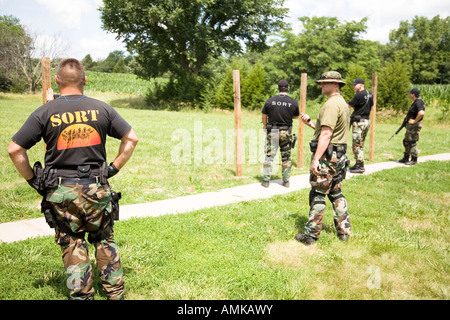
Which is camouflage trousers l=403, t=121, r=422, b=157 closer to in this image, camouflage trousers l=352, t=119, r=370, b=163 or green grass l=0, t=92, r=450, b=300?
camouflage trousers l=352, t=119, r=370, b=163

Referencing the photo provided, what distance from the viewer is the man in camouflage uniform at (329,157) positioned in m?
4.49

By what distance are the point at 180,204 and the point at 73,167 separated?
3.58 metres

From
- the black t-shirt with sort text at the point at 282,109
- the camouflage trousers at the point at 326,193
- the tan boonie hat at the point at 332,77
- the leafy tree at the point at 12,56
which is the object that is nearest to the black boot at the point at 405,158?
the black t-shirt with sort text at the point at 282,109

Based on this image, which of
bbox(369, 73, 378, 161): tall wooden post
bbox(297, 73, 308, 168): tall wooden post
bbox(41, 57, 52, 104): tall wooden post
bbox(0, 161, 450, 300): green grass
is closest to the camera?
bbox(0, 161, 450, 300): green grass

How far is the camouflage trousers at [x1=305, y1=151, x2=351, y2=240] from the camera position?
4.58m

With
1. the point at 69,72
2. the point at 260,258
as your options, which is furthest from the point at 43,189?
the point at 260,258

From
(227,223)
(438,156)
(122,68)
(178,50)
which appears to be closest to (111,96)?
(178,50)

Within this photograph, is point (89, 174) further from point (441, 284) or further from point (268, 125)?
point (268, 125)

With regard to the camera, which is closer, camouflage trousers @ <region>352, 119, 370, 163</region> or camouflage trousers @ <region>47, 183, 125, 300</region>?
camouflage trousers @ <region>47, 183, 125, 300</region>

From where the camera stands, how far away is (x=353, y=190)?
25.1 feet

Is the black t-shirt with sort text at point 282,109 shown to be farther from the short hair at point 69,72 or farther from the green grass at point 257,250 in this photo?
the short hair at point 69,72

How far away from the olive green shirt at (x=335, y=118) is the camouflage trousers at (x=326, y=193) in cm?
24

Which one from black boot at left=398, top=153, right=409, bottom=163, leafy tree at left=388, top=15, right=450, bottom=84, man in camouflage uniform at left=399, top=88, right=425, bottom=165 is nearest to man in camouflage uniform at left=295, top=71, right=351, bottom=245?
man in camouflage uniform at left=399, top=88, right=425, bottom=165
